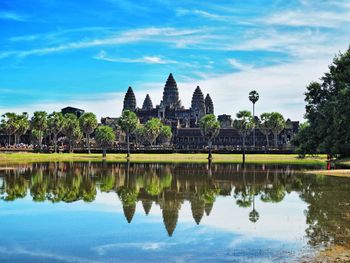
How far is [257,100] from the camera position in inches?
4387

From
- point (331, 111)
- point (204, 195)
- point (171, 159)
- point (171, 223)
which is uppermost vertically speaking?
point (331, 111)

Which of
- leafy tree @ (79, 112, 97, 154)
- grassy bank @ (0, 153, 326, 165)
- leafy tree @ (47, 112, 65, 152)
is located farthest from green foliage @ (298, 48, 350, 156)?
leafy tree @ (47, 112, 65, 152)

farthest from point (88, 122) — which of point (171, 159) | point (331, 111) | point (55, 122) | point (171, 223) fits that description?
point (171, 223)

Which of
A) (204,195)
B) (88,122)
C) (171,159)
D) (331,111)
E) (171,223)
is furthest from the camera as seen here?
(88,122)

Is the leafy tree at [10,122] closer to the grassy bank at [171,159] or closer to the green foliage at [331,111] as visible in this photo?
the grassy bank at [171,159]

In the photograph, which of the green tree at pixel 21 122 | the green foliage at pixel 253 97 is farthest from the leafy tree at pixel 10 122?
the green foliage at pixel 253 97

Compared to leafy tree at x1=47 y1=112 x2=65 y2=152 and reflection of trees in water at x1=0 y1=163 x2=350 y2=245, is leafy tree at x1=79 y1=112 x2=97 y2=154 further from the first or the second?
reflection of trees in water at x1=0 y1=163 x2=350 y2=245

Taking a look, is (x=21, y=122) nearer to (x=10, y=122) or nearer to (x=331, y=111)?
(x=10, y=122)

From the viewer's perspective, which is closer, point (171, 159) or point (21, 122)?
point (171, 159)

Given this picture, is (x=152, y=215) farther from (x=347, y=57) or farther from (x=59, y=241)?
(x=347, y=57)

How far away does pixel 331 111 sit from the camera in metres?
60.1

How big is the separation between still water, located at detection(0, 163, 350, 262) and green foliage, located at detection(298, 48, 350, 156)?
75.5ft

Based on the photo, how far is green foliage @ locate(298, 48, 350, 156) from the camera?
5688cm

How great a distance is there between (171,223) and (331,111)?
147ft
